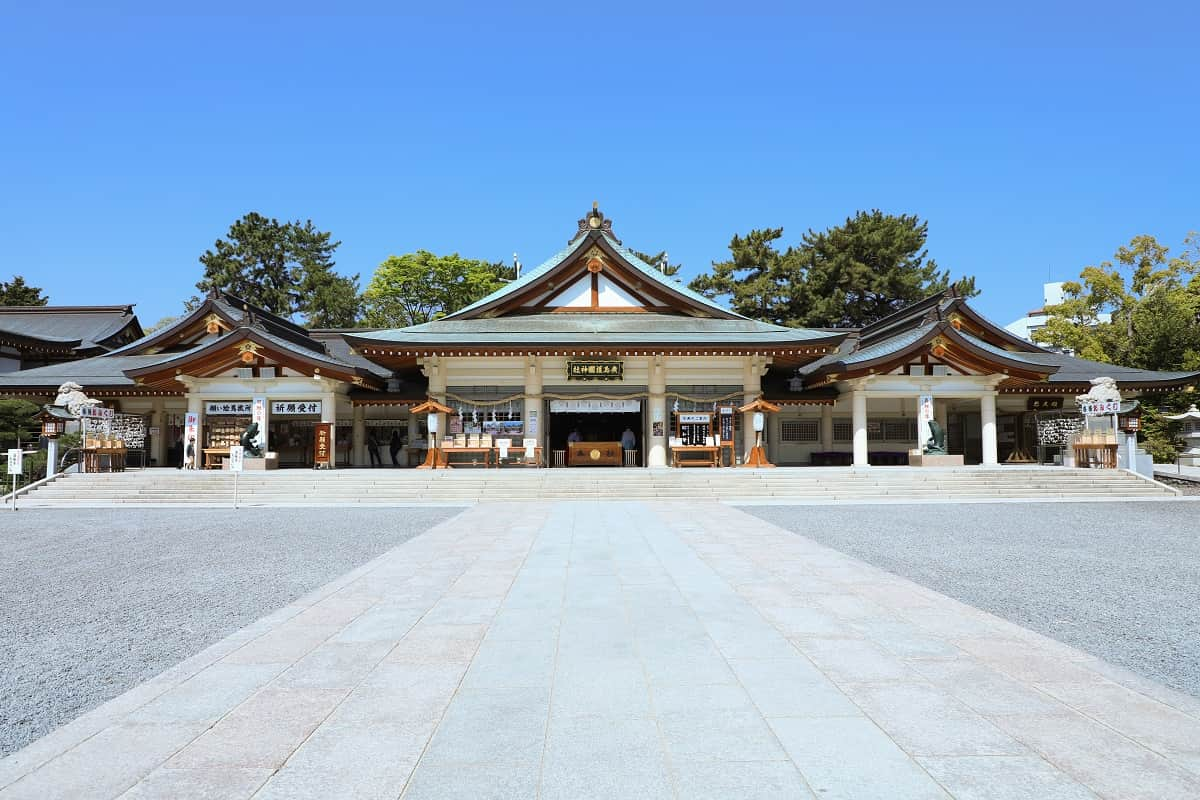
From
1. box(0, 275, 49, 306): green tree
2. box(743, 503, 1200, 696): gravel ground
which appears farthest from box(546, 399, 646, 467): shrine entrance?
box(0, 275, 49, 306): green tree

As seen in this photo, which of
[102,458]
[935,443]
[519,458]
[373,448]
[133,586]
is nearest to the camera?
[133,586]

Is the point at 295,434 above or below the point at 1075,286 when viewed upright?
below

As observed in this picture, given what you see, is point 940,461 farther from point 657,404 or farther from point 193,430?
point 193,430

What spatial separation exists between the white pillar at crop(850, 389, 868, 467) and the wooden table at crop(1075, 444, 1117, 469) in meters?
6.23

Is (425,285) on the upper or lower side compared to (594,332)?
upper

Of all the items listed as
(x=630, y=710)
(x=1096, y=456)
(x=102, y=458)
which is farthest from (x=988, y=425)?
(x=102, y=458)

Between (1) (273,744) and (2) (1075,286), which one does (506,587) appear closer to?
(1) (273,744)

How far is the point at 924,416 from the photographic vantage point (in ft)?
75.4

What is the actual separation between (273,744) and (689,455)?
20905 millimetres

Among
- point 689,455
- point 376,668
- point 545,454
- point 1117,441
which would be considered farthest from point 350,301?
point 376,668

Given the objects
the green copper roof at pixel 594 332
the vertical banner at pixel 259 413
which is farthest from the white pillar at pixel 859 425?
the vertical banner at pixel 259 413

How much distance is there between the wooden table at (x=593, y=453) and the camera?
2356 cm

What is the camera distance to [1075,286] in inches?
1542

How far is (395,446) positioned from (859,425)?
57.2 feet
